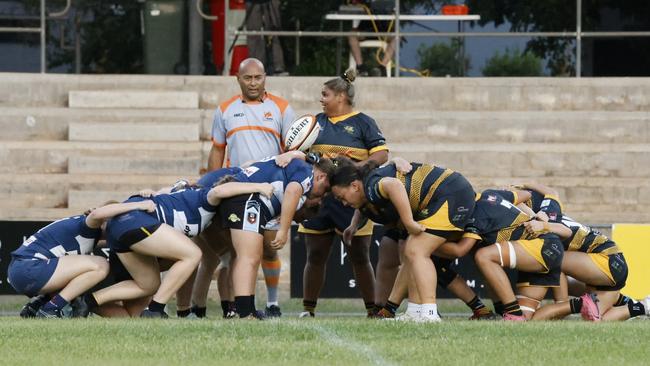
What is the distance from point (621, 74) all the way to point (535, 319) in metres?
8.86

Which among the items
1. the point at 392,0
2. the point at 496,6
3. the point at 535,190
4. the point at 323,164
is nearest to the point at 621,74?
the point at 496,6

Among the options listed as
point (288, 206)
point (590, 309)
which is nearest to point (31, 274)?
point (288, 206)

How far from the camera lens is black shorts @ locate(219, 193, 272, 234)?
12297 mm

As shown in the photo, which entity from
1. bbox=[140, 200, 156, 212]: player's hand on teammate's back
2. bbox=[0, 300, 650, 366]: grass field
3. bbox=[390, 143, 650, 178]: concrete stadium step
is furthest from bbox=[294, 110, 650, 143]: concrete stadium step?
bbox=[0, 300, 650, 366]: grass field

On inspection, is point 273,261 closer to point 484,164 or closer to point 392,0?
point 484,164

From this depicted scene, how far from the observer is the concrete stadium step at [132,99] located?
789 inches

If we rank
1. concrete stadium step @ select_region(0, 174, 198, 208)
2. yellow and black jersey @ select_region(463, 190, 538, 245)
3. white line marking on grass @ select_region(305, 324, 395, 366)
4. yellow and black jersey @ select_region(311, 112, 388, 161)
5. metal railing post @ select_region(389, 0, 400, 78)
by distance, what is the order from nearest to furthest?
white line marking on grass @ select_region(305, 324, 395, 366) < yellow and black jersey @ select_region(463, 190, 538, 245) < yellow and black jersey @ select_region(311, 112, 388, 161) < concrete stadium step @ select_region(0, 174, 198, 208) < metal railing post @ select_region(389, 0, 400, 78)

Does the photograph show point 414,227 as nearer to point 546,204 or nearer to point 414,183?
point 414,183

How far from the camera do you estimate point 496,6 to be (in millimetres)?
21094

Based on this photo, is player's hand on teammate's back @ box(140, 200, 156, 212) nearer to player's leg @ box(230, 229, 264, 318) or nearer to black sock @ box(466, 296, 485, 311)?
player's leg @ box(230, 229, 264, 318)

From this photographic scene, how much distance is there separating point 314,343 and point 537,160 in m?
8.93

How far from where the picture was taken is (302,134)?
13.1m

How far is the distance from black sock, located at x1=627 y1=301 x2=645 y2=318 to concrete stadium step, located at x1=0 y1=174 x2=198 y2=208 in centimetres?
610

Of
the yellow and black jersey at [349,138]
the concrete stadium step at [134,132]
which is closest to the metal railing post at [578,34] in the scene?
the concrete stadium step at [134,132]
